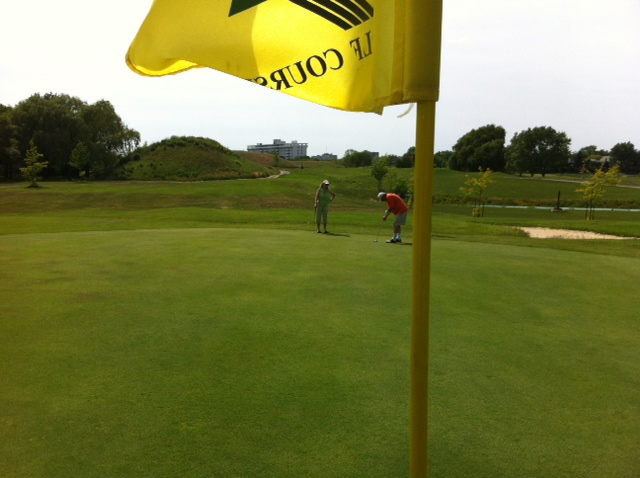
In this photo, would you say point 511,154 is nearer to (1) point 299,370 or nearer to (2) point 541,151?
(2) point 541,151

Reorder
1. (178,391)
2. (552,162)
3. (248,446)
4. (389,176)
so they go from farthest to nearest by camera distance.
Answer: (552,162) < (389,176) < (178,391) < (248,446)

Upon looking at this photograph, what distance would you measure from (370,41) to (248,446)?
254cm

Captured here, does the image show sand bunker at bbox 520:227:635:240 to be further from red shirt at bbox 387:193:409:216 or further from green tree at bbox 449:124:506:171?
green tree at bbox 449:124:506:171

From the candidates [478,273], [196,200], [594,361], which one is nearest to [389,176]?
[196,200]

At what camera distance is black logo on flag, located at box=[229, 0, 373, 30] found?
2.49m

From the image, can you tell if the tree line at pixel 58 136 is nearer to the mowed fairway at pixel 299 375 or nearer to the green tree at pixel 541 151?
the mowed fairway at pixel 299 375

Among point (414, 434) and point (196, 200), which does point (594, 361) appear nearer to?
point (414, 434)

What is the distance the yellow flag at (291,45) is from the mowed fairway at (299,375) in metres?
2.22

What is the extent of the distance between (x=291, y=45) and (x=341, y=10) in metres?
0.32

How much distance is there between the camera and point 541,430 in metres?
3.56

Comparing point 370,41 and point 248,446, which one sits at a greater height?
point 370,41

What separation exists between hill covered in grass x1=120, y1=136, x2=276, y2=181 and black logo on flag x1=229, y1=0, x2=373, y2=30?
210ft

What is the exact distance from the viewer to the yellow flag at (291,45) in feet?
8.12

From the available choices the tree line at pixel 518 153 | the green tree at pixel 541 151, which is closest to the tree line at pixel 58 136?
the tree line at pixel 518 153
